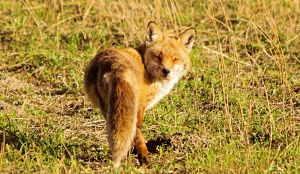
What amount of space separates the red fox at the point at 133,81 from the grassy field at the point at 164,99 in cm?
36

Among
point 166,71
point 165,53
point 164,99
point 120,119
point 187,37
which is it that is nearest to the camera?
point 120,119

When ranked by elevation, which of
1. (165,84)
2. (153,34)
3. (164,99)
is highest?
(153,34)

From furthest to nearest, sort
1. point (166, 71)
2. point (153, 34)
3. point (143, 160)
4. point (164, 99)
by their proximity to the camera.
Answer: point (164, 99) → point (153, 34) → point (166, 71) → point (143, 160)

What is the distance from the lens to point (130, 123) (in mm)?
5168

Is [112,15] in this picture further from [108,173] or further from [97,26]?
[108,173]

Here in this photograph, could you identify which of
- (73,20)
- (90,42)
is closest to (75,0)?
A: (73,20)

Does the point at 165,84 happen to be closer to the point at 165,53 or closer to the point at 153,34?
the point at 165,53

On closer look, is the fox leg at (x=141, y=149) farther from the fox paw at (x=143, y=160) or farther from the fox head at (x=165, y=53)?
the fox head at (x=165, y=53)

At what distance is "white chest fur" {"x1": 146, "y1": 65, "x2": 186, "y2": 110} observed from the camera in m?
6.25

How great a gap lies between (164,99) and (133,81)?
2.04m

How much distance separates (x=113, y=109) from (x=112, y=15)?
4921 millimetres

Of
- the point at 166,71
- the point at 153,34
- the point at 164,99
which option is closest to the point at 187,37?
the point at 153,34

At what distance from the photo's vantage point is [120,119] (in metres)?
5.14

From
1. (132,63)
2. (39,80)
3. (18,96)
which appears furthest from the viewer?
(39,80)
